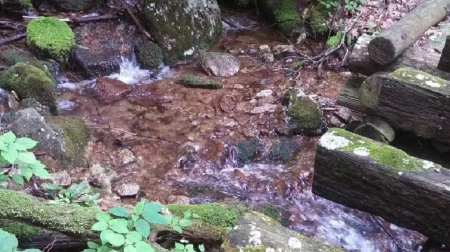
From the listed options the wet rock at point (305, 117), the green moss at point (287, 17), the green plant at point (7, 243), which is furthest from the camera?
the green moss at point (287, 17)

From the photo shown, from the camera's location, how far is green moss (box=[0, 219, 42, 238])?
2189 millimetres

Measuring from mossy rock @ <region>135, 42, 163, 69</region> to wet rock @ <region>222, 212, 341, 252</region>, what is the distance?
451cm

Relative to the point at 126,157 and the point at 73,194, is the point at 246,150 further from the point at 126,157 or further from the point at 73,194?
the point at 73,194

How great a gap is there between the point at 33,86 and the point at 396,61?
3.55 m

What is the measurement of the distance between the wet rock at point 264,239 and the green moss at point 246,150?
8.66 ft

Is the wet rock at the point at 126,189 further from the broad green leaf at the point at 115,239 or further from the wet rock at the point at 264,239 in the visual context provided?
the broad green leaf at the point at 115,239

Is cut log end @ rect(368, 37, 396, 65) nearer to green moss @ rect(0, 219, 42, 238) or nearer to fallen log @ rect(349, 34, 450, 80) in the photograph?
fallen log @ rect(349, 34, 450, 80)

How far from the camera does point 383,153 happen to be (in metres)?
2.87

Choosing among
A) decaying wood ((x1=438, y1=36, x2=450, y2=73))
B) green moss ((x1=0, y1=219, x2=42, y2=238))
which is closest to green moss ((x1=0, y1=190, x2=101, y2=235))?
green moss ((x1=0, y1=219, x2=42, y2=238))

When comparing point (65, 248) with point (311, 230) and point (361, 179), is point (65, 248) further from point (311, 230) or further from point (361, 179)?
point (311, 230)

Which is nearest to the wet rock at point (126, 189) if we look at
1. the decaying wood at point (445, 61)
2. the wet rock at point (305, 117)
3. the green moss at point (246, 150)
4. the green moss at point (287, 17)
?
the green moss at point (246, 150)

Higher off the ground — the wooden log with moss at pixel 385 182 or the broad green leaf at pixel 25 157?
the broad green leaf at pixel 25 157

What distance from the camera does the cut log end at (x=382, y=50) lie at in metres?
3.67

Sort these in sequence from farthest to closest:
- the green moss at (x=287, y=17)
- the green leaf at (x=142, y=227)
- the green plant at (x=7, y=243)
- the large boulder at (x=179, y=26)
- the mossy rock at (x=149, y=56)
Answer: the green moss at (x=287, y=17), the large boulder at (x=179, y=26), the mossy rock at (x=149, y=56), the green leaf at (x=142, y=227), the green plant at (x=7, y=243)
